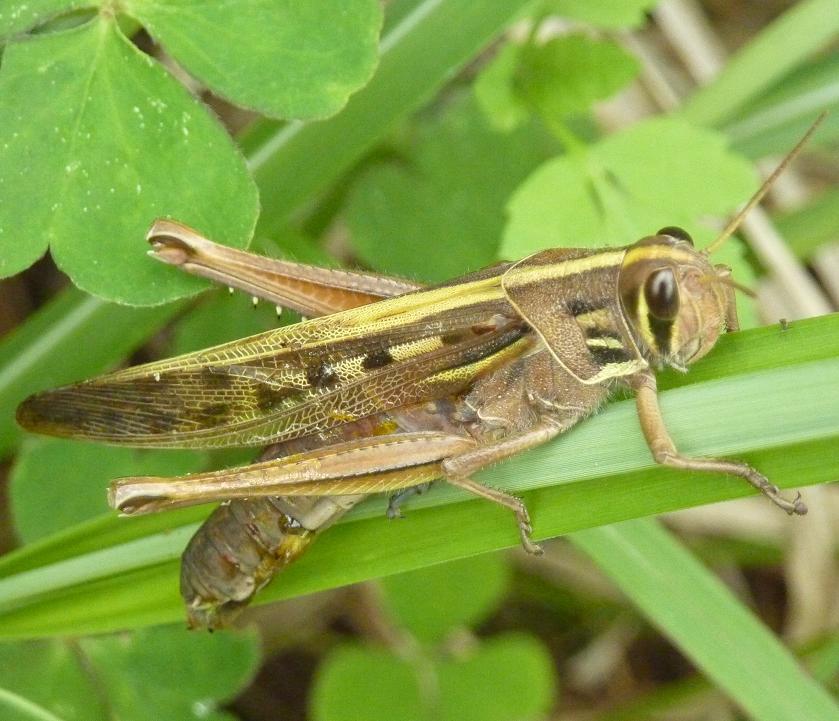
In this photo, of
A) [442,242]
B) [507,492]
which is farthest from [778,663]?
[442,242]

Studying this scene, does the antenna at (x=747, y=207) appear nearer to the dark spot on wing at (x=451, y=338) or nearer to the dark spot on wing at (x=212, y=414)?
the dark spot on wing at (x=451, y=338)

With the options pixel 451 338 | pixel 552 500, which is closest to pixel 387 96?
pixel 451 338

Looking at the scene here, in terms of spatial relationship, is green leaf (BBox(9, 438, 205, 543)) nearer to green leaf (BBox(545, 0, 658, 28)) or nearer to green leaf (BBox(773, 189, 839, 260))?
green leaf (BBox(545, 0, 658, 28))

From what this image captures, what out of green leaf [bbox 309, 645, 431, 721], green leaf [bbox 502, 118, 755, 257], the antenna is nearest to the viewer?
the antenna

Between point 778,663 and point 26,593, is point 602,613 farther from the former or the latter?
point 26,593

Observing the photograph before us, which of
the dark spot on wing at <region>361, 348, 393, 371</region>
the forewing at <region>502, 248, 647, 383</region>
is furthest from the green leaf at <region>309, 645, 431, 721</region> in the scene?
the forewing at <region>502, 248, 647, 383</region>

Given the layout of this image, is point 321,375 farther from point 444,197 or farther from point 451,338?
point 444,197
